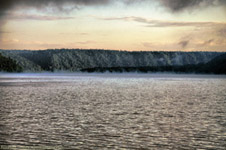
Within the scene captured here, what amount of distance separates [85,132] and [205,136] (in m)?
7.01

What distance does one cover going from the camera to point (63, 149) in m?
16.1

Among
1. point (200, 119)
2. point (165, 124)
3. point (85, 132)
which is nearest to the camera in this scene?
point (85, 132)

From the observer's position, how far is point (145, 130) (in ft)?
69.9

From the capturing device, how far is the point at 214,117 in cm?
2755

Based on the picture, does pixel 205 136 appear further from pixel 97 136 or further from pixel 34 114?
pixel 34 114

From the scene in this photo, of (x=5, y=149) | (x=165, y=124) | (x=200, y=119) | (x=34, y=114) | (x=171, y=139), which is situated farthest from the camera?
(x=34, y=114)

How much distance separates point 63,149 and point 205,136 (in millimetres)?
8359

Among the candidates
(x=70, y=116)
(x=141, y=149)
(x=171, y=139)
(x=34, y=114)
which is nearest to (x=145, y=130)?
(x=171, y=139)

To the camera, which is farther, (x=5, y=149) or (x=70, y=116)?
(x=70, y=116)

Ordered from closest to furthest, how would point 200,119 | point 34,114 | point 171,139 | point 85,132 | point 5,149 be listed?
point 5,149 < point 171,139 < point 85,132 < point 200,119 < point 34,114

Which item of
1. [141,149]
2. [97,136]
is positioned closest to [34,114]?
[97,136]

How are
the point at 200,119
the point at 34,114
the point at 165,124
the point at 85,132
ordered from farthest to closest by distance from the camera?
the point at 34,114, the point at 200,119, the point at 165,124, the point at 85,132

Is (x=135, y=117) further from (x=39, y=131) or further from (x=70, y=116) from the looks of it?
(x=39, y=131)

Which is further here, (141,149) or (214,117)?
(214,117)
